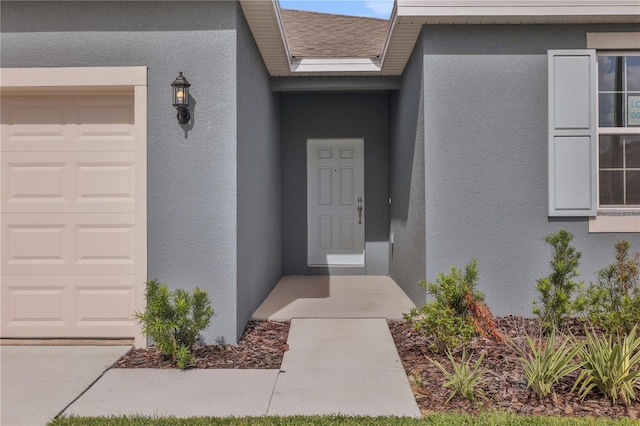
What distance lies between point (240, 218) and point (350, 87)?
122 inches

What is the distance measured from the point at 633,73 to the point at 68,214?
19.6 feet

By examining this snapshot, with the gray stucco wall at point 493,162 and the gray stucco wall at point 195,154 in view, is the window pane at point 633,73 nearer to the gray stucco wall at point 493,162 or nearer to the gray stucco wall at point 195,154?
the gray stucco wall at point 493,162

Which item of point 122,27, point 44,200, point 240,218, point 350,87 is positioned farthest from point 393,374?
point 350,87

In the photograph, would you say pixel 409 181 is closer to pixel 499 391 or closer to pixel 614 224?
pixel 614 224

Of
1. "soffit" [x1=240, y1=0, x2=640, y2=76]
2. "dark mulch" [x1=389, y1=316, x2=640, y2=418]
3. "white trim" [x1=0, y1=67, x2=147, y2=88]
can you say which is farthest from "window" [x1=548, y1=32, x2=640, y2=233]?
"white trim" [x1=0, y1=67, x2=147, y2=88]

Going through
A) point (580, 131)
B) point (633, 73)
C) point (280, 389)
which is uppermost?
point (633, 73)

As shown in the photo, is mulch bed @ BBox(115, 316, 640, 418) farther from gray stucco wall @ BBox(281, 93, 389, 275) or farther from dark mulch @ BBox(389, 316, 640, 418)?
gray stucco wall @ BBox(281, 93, 389, 275)

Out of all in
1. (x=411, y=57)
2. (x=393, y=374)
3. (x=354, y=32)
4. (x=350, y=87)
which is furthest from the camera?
(x=354, y=32)

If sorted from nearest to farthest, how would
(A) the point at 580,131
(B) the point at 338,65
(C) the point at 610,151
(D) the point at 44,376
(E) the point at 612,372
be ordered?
(E) the point at 612,372 → (D) the point at 44,376 → (A) the point at 580,131 → (C) the point at 610,151 → (B) the point at 338,65

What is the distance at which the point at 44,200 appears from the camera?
421 centimetres

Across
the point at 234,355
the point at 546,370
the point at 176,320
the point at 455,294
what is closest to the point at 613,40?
the point at 455,294

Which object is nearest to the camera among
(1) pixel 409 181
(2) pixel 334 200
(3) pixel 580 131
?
(3) pixel 580 131

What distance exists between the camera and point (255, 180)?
203 inches

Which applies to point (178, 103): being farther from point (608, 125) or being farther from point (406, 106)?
point (608, 125)
